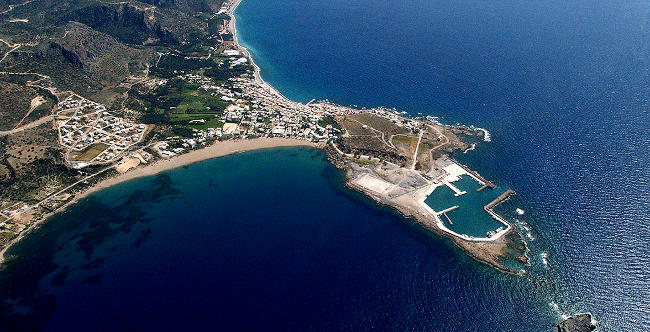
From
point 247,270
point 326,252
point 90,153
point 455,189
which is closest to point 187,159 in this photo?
point 90,153

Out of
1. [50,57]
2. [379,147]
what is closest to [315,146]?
[379,147]

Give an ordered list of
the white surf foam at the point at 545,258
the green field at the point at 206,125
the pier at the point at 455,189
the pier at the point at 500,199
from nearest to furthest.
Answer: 1. the white surf foam at the point at 545,258
2. the pier at the point at 500,199
3. the pier at the point at 455,189
4. the green field at the point at 206,125

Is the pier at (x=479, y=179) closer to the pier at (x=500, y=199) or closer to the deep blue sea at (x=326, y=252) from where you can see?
the deep blue sea at (x=326, y=252)

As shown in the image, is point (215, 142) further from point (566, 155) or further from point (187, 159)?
point (566, 155)

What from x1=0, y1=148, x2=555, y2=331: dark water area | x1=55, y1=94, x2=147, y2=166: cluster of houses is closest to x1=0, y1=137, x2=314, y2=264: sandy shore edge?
x1=0, y1=148, x2=555, y2=331: dark water area

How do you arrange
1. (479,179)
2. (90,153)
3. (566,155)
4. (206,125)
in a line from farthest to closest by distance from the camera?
1. (206,125)
2. (90,153)
3. (566,155)
4. (479,179)

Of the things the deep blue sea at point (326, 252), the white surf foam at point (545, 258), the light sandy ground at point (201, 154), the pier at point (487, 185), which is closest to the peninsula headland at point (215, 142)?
the pier at point (487, 185)
